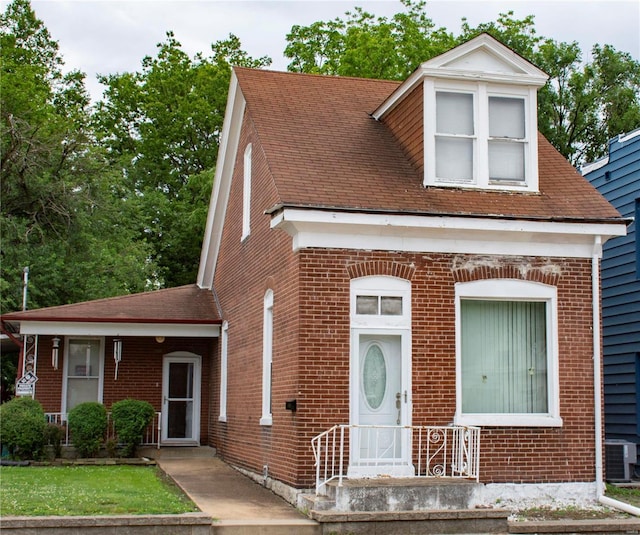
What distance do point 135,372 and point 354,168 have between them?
8751 mm

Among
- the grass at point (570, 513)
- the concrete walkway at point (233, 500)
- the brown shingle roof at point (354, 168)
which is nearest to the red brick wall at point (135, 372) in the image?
the concrete walkway at point (233, 500)

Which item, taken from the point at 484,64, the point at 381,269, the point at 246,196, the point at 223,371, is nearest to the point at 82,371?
the point at 223,371

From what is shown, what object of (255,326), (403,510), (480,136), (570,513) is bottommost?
(570,513)

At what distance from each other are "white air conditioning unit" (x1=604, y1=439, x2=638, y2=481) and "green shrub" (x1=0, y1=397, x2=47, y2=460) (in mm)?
10989

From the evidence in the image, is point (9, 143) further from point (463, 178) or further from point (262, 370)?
point (463, 178)

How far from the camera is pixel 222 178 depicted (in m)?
19.8

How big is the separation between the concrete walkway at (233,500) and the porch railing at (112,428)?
1815 millimetres

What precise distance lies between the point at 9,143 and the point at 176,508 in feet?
62.7

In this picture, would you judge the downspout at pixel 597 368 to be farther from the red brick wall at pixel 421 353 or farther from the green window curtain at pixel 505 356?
the green window curtain at pixel 505 356

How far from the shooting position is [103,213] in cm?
2948

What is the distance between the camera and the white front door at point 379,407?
12492 mm

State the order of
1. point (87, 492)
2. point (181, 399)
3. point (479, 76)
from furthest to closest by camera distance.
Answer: point (181, 399)
point (479, 76)
point (87, 492)

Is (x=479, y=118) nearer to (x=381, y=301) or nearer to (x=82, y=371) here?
(x=381, y=301)

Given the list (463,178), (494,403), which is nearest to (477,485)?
(494,403)
